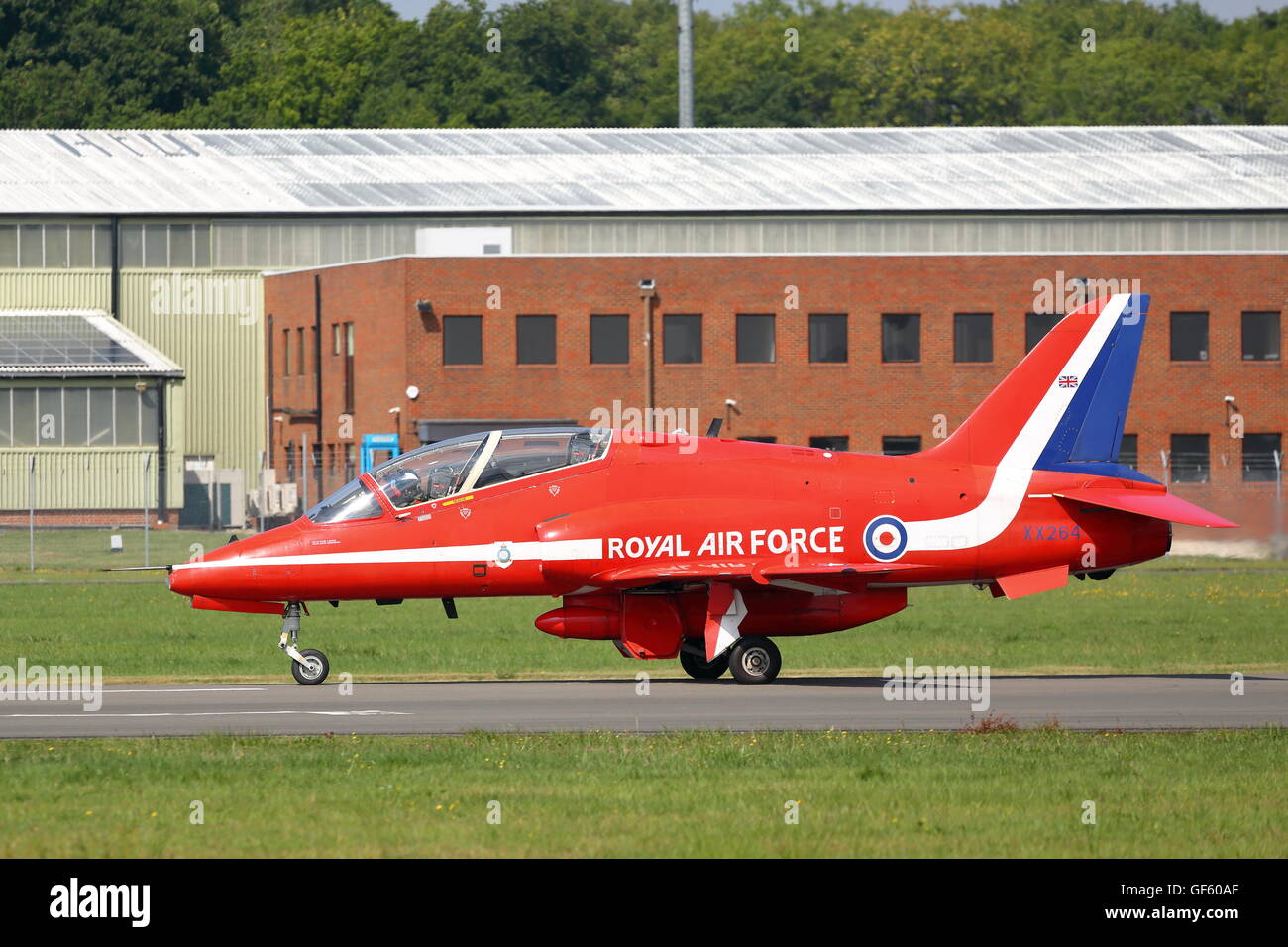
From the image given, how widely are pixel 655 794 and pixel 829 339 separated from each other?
160ft

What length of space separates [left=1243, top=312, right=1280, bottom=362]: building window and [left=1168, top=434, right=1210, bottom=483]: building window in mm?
3059

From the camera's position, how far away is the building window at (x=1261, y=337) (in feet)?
206

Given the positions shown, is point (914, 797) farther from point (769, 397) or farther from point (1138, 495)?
point (769, 397)

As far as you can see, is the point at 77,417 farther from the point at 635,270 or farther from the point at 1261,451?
the point at 1261,451

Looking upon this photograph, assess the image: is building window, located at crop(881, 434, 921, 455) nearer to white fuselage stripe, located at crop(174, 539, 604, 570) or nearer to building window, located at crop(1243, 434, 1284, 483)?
building window, located at crop(1243, 434, 1284, 483)

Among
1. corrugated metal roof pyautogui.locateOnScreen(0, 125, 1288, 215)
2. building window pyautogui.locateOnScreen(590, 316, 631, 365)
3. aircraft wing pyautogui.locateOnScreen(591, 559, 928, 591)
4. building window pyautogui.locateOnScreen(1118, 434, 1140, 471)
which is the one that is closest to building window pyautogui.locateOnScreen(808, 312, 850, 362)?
building window pyautogui.locateOnScreen(590, 316, 631, 365)

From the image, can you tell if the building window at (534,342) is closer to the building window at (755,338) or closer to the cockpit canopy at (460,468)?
the building window at (755,338)

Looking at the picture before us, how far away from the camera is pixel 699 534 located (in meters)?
22.6

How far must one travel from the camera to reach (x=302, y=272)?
226 ft

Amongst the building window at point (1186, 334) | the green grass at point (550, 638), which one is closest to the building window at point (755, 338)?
the building window at point (1186, 334)

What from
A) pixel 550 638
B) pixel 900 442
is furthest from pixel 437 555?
pixel 900 442

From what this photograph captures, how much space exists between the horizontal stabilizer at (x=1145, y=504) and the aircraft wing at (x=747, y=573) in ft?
7.64

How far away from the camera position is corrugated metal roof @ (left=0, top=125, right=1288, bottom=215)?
73000 millimetres
